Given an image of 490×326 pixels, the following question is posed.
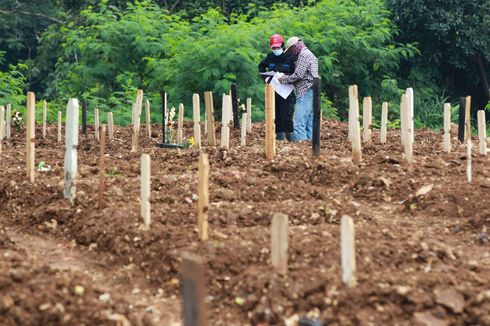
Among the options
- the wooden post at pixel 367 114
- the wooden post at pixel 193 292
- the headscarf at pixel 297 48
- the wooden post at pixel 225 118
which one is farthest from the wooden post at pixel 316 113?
the wooden post at pixel 193 292

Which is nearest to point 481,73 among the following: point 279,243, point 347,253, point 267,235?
point 267,235

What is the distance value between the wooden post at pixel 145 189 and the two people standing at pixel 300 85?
5276 mm

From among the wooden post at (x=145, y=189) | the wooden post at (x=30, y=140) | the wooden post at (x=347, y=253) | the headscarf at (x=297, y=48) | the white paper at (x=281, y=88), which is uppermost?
the headscarf at (x=297, y=48)

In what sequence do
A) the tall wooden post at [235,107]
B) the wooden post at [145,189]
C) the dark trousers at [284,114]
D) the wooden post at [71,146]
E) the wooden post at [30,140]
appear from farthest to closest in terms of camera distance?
the tall wooden post at [235,107]
the dark trousers at [284,114]
the wooden post at [30,140]
the wooden post at [71,146]
the wooden post at [145,189]

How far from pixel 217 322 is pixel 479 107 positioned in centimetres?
1768

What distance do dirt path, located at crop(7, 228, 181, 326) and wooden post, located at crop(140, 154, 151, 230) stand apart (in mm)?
373

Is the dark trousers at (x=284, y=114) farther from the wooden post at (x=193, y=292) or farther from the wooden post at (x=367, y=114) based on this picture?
the wooden post at (x=193, y=292)

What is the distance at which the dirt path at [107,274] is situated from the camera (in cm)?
445

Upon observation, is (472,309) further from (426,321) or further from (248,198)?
(248,198)

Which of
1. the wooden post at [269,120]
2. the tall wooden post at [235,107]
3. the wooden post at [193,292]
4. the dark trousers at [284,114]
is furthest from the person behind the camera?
the tall wooden post at [235,107]

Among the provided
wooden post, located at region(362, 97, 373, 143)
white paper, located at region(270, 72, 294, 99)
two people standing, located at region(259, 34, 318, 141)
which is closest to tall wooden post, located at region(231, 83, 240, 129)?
two people standing, located at region(259, 34, 318, 141)

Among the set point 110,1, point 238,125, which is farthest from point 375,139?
point 110,1

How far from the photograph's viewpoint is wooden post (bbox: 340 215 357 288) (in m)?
4.14

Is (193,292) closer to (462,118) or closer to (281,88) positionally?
(462,118)
